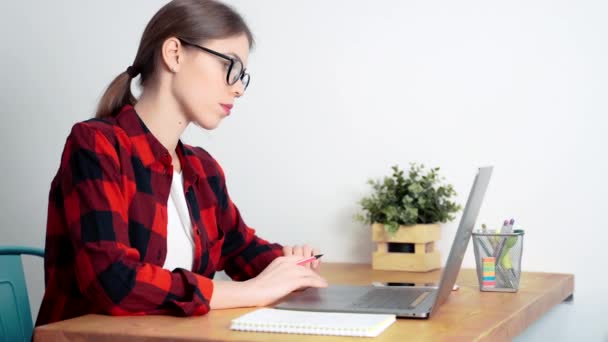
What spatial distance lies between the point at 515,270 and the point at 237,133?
1023mm

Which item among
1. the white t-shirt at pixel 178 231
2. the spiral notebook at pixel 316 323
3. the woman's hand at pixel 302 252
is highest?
the white t-shirt at pixel 178 231

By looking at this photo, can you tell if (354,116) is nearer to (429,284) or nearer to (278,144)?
(278,144)

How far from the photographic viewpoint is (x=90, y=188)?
4.82ft

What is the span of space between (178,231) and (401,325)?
0.60m

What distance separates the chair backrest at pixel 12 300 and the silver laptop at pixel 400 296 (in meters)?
0.68

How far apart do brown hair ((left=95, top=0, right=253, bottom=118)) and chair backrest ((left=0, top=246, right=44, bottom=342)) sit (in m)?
0.41

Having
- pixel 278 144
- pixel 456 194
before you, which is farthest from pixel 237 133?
pixel 456 194

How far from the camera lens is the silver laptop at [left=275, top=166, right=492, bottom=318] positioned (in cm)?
137

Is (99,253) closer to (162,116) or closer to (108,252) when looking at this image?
(108,252)

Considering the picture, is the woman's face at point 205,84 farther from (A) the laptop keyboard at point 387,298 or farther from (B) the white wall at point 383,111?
(B) the white wall at point 383,111

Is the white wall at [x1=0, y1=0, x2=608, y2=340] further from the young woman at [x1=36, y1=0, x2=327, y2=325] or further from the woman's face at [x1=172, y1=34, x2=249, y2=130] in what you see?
the woman's face at [x1=172, y1=34, x2=249, y2=130]

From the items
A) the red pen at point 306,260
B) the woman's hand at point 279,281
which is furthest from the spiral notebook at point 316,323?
the red pen at point 306,260

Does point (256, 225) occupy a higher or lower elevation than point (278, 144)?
lower

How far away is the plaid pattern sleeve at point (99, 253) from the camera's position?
→ 1393 mm
